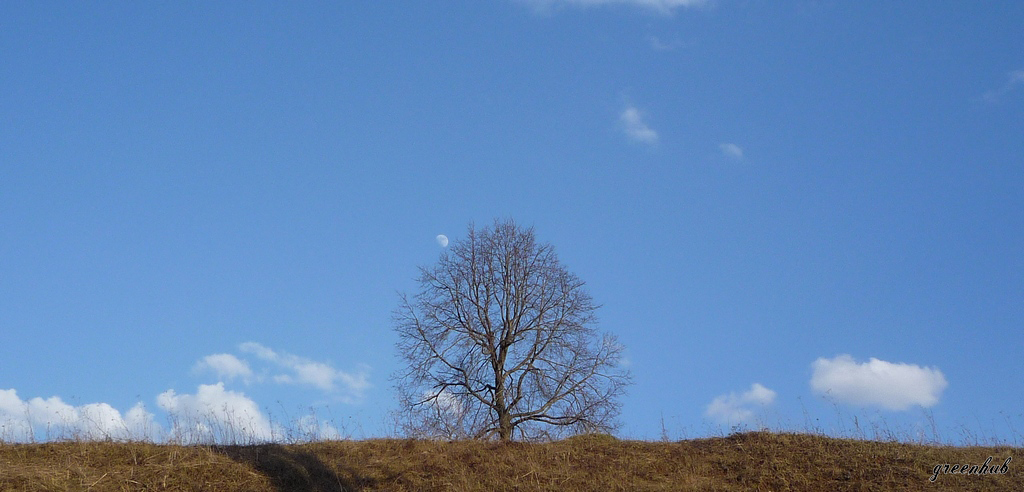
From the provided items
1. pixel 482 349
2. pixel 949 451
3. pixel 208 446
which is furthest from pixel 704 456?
pixel 482 349

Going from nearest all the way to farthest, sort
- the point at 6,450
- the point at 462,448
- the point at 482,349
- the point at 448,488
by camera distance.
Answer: the point at 448,488 < the point at 6,450 < the point at 462,448 < the point at 482,349

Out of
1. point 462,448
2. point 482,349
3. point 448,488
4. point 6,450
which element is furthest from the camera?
point 482,349

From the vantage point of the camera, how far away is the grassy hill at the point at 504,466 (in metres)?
13.4

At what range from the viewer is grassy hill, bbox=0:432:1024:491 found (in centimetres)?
1335

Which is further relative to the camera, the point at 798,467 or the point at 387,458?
the point at 387,458

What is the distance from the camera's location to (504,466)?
14398 millimetres

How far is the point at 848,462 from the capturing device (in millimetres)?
14367

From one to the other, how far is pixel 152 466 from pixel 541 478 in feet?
22.3

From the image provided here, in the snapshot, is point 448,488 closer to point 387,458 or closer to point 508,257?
point 387,458

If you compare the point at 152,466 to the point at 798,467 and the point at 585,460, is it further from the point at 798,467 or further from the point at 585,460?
the point at 798,467

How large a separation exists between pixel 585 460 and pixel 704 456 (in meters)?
2.32

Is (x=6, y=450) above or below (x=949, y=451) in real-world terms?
above

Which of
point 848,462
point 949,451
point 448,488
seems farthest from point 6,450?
point 949,451

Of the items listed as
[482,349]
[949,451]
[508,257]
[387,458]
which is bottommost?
[949,451]
